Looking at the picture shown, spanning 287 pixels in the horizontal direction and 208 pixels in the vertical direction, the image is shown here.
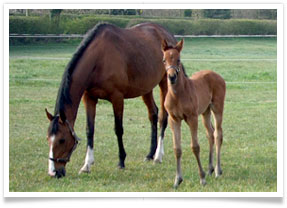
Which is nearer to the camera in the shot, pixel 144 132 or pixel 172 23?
pixel 172 23

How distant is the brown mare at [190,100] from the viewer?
17.0ft

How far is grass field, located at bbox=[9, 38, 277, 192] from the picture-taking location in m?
5.75

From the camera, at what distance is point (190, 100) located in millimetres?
5461

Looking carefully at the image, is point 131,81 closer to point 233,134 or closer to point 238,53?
point 238,53

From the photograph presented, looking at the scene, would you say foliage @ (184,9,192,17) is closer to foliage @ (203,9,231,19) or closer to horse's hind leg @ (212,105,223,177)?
foliage @ (203,9,231,19)

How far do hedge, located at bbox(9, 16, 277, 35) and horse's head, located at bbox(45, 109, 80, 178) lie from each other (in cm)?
117

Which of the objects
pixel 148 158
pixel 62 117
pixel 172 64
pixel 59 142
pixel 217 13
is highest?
pixel 217 13

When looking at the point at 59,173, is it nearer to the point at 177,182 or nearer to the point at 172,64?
the point at 177,182

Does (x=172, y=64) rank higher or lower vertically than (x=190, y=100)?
higher

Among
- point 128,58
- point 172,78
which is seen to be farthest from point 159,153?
point 172,78

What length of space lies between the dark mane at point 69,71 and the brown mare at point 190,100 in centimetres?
107

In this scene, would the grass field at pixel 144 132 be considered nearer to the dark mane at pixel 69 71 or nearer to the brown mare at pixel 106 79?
the brown mare at pixel 106 79

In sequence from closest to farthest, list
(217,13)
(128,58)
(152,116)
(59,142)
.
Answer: (59,142), (217,13), (128,58), (152,116)

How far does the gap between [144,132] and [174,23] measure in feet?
6.73
